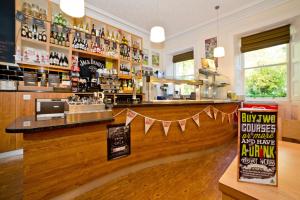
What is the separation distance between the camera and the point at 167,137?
8.34ft

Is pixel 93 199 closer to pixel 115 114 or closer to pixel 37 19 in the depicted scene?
pixel 115 114

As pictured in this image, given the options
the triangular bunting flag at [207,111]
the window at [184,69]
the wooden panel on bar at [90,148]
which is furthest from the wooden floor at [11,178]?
the window at [184,69]

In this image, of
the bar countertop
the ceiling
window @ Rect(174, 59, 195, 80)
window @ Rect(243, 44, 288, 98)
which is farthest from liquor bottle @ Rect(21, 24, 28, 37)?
window @ Rect(243, 44, 288, 98)

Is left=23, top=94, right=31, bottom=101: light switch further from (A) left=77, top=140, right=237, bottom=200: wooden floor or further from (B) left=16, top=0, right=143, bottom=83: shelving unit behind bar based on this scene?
(A) left=77, top=140, right=237, bottom=200: wooden floor

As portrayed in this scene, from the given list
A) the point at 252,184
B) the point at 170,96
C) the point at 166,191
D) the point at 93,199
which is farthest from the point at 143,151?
the point at 170,96

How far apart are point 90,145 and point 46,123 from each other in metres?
0.53

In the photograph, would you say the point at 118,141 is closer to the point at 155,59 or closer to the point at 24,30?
the point at 24,30

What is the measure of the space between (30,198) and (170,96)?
377 centimetres

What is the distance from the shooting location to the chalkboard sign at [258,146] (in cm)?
49

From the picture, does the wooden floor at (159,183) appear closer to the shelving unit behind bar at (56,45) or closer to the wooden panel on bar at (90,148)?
the wooden panel on bar at (90,148)

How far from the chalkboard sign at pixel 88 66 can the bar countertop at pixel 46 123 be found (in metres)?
3.01

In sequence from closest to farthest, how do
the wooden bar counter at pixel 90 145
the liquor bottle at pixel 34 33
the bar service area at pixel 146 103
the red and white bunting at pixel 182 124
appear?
1. the bar service area at pixel 146 103
2. the wooden bar counter at pixel 90 145
3. the red and white bunting at pixel 182 124
4. the liquor bottle at pixel 34 33

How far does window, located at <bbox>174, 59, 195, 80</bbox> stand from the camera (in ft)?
20.0

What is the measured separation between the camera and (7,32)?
10.3 feet
